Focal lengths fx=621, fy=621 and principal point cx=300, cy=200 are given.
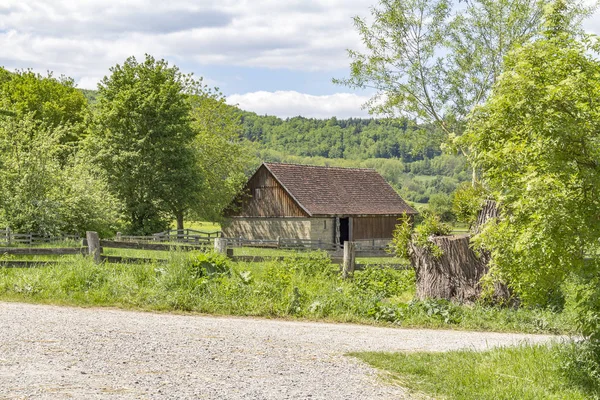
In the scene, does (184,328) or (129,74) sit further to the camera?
(129,74)

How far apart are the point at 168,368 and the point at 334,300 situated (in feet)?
18.4

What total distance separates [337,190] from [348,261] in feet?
107

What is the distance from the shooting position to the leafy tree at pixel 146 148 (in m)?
42.8

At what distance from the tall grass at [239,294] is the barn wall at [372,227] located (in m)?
31.7

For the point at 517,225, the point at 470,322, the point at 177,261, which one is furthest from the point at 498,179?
the point at 177,261

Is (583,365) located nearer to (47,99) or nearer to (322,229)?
(322,229)

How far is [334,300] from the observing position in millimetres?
12758

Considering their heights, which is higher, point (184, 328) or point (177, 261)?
point (177, 261)

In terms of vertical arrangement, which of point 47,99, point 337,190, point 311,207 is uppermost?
point 47,99

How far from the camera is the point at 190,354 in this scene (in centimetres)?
Result: 839

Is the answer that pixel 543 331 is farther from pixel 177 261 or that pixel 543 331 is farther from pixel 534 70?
pixel 177 261

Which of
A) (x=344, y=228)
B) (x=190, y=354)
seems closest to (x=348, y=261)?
(x=190, y=354)

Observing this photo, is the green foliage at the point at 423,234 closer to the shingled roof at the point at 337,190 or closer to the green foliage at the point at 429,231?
the green foliage at the point at 429,231

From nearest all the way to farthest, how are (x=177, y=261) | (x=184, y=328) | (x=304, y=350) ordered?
(x=304, y=350)
(x=184, y=328)
(x=177, y=261)
